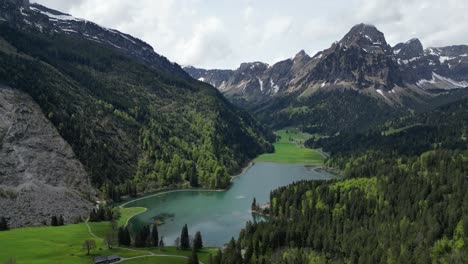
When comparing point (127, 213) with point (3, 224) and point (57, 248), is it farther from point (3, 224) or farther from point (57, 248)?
point (57, 248)

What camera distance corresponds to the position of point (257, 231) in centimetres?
11519

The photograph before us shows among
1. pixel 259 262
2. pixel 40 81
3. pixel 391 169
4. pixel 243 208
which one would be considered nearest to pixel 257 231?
pixel 259 262

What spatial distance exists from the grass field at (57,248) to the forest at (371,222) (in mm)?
16928

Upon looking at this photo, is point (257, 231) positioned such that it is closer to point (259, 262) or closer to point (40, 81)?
point (259, 262)

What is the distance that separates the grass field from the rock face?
1305cm

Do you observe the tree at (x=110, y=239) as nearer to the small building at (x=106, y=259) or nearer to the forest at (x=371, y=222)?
the small building at (x=106, y=259)

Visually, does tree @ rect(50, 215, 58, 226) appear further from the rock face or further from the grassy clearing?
the grassy clearing

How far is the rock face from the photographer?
13675 cm

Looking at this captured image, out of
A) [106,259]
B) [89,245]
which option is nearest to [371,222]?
[106,259]

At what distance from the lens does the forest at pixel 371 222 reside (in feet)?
333

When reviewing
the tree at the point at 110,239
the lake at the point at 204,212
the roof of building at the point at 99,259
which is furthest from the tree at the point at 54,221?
the roof of building at the point at 99,259

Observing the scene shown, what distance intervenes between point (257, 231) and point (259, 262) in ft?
54.0

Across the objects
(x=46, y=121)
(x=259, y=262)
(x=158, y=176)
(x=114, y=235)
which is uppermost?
(x=46, y=121)

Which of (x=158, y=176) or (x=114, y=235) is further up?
(x=158, y=176)
